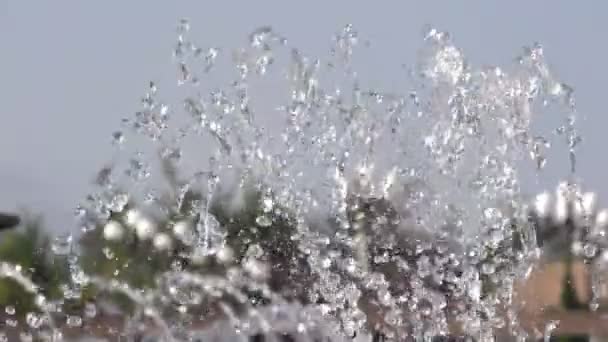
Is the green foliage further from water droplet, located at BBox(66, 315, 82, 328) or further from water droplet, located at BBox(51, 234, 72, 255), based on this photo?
water droplet, located at BBox(51, 234, 72, 255)

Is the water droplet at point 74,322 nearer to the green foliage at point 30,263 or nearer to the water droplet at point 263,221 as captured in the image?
the water droplet at point 263,221

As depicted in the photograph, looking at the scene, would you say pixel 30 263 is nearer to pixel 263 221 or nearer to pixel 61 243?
pixel 263 221

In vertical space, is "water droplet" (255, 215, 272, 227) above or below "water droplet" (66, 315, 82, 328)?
above

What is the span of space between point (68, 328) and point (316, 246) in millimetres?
8505

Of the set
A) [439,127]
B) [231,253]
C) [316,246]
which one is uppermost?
[231,253]

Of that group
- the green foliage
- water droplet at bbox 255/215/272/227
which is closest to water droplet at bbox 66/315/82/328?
water droplet at bbox 255/215/272/227

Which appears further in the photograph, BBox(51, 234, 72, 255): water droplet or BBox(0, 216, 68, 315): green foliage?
BBox(0, 216, 68, 315): green foliage

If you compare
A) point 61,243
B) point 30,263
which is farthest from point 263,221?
point 61,243

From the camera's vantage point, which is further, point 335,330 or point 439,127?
point 335,330

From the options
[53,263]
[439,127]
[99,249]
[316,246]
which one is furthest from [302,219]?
[53,263]

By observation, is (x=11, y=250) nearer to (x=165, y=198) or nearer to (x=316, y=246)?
(x=165, y=198)

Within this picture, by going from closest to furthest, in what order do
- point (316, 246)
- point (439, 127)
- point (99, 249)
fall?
1. point (439, 127)
2. point (316, 246)
3. point (99, 249)

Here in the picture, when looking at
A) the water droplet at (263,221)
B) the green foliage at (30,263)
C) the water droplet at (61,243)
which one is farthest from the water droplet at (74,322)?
the green foliage at (30,263)

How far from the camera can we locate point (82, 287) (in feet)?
95.7
